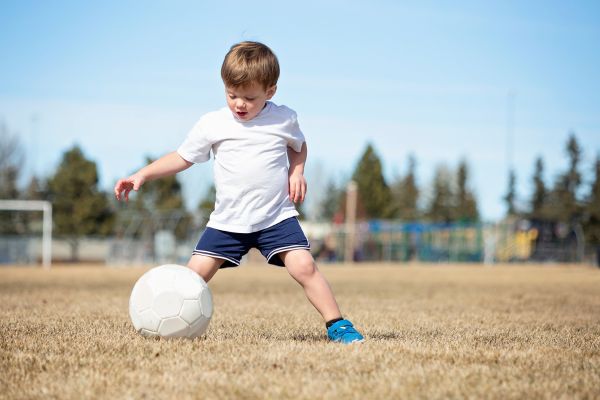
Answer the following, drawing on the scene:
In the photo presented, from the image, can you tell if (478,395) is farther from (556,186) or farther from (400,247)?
(556,186)

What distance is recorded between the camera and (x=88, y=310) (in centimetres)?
792

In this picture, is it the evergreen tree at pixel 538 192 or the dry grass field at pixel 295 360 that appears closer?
the dry grass field at pixel 295 360

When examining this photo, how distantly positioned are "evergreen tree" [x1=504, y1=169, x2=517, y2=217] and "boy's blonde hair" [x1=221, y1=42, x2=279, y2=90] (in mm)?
70369

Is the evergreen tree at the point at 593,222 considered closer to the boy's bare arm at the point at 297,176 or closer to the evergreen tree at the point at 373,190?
the evergreen tree at the point at 373,190


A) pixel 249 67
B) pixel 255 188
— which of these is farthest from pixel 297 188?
pixel 249 67

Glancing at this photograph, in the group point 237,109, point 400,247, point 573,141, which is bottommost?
point 400,247

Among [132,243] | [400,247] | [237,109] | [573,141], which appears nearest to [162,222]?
[132,243]

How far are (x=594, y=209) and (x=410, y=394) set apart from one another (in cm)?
4991

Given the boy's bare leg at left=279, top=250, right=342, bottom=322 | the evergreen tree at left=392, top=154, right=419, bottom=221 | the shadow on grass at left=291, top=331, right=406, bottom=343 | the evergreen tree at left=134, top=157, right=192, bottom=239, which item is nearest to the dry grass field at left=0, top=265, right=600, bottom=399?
the shadow on grass at left=291, top=331, right=406, bottom=343


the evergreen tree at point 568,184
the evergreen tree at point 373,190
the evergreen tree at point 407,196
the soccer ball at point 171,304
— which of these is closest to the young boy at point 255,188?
the soccer ball at point 171,304

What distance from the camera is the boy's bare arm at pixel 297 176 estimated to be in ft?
16.5

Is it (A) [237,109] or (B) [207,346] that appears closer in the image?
(B) [207,346]

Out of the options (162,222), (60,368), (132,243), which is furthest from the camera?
(162,222)

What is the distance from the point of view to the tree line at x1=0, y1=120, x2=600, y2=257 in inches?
1785
